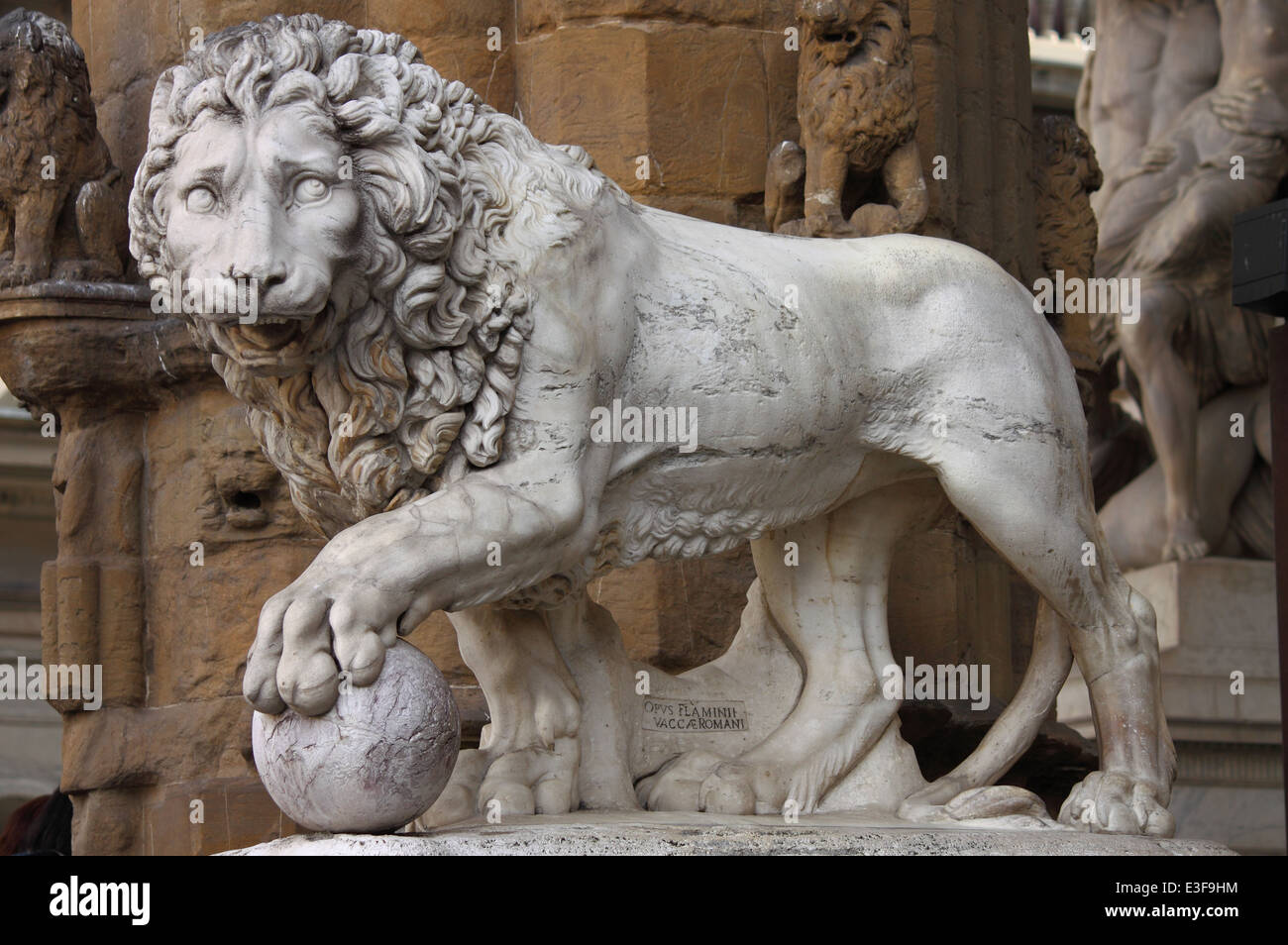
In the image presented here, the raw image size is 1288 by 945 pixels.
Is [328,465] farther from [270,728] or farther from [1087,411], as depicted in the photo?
[1087,411]

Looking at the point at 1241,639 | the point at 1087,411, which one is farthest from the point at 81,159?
the point at 1241,639

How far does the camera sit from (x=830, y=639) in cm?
496

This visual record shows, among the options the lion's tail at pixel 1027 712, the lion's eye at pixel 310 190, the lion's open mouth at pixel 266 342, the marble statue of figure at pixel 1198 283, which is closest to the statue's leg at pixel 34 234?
the lion's open mouth at pixel 266 342

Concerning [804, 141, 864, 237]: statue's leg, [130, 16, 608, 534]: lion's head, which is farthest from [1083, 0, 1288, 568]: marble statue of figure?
[130, 16, 608, 534]: lion's head

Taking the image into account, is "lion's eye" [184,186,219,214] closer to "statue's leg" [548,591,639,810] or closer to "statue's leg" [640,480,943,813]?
"statue's leg" [548,591,639,810]

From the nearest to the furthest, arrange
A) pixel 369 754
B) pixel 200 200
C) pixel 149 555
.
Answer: pixel 369 754
pixel 200 200
pixel 149 555

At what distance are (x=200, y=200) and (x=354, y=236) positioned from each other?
0.91 feet

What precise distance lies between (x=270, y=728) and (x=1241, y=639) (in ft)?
20.7

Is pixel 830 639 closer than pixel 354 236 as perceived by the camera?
No

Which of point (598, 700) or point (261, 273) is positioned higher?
point (261, 273)

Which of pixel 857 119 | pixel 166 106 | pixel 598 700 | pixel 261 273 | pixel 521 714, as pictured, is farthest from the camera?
pixel 857 119

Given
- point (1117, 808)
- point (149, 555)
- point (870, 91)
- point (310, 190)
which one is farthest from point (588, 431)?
point (149, 555)

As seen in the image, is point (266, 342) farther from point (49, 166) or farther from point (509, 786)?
point (49, 166)

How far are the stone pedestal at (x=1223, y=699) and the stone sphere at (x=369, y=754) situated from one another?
19.0ft
